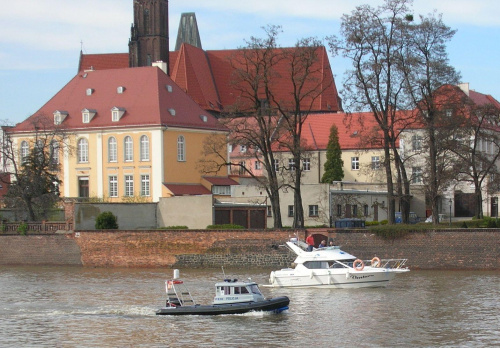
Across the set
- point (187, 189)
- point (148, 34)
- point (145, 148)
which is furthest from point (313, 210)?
point (148, 34)

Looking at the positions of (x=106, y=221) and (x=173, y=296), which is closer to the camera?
(x=173, y=296)

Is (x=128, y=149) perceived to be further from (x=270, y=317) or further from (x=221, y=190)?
(x=270, y=317)

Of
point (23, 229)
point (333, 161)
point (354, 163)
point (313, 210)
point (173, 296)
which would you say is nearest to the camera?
point (173, 296)

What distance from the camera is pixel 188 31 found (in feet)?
479

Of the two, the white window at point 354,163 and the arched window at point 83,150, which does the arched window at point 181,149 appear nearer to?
the arched window at point 83,150

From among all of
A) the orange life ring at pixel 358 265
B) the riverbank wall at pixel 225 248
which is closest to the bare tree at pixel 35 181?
the riverbank wall at pixel 225 248

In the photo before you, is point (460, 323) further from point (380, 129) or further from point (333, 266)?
point (380, 129)

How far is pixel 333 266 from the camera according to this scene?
43781mm

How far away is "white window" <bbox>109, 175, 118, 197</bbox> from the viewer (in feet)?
263

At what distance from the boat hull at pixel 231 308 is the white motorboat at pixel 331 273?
343 inches

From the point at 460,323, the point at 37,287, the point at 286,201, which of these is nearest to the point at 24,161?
the point at 286,201

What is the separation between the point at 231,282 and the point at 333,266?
31.2 ft

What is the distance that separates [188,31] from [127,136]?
225ft

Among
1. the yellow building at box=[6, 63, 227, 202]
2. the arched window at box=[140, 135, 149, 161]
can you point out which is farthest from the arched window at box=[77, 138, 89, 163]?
the arched window at box=[140, 135, 149, 161]
